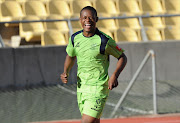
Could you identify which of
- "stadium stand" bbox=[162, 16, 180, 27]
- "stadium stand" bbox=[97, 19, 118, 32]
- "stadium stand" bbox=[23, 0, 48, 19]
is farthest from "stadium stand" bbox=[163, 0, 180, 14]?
"stadium stand" bbox=[23, 0, 48, 19]

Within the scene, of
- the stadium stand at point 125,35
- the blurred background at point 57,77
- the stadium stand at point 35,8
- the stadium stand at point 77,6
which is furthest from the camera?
the stadium stand at point 77,6

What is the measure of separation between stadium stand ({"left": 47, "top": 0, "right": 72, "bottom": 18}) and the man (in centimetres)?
823

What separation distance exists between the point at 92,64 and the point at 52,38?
6681mm

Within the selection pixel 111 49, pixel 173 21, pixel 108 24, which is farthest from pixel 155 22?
pixel 111 49

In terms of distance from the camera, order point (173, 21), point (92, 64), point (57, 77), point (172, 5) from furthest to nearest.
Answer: point (172, 5), point (173, 21), point (57, 77), point (92, 64)

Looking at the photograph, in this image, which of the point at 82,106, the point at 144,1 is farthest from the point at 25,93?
the point at 144,1

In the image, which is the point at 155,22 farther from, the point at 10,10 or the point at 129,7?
the point at 10,10

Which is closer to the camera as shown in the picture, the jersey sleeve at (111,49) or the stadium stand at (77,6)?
the jersey sleeve at (111,49)

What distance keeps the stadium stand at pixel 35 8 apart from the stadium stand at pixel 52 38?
1.24 meters

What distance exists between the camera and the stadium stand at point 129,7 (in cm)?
1363

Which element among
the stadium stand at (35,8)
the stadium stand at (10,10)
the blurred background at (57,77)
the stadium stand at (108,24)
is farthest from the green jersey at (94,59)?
the stadium stand at (35,8)

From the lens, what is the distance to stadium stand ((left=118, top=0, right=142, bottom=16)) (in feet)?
44.7

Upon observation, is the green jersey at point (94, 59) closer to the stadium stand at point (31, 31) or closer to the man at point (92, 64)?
the man at point (92, 64)

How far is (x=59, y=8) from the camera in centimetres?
1252
